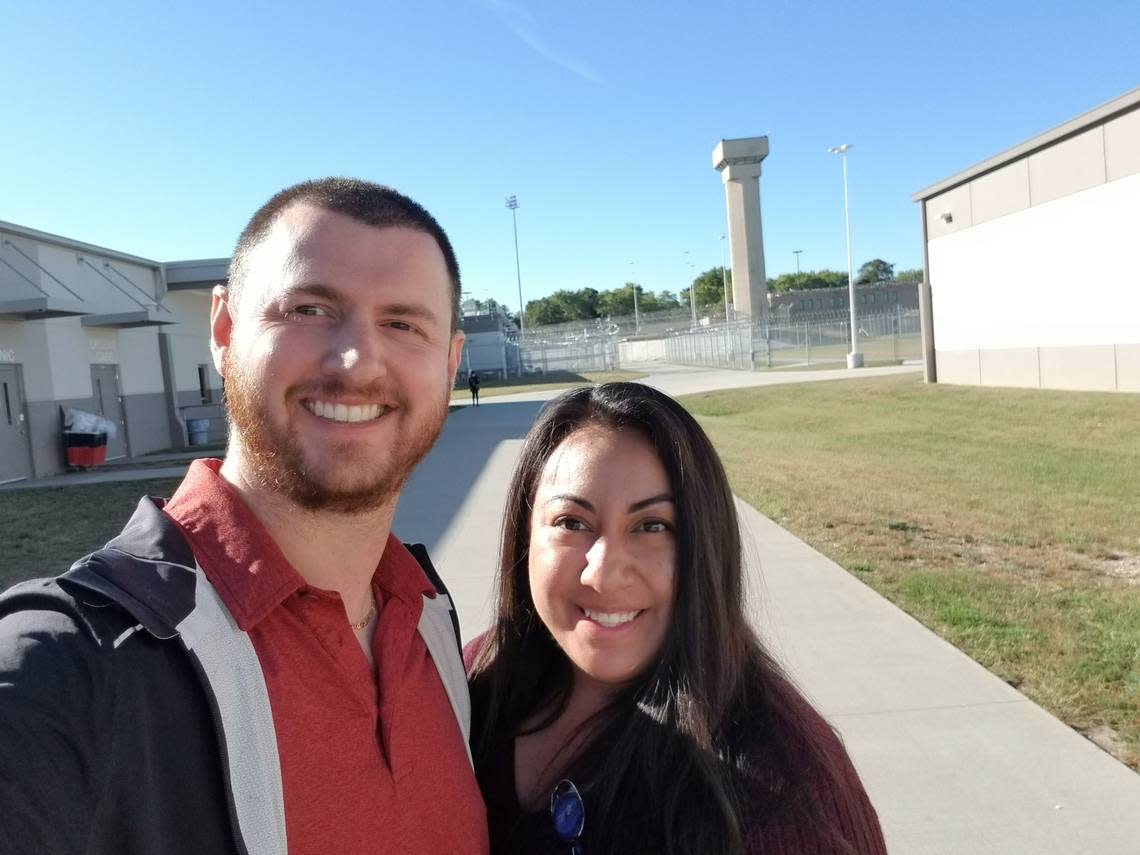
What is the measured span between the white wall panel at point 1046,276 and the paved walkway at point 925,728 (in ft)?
51.1

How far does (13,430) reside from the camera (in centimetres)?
1695

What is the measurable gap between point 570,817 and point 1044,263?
23204 mm

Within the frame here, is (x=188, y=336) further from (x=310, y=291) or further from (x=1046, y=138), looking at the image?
(x=310, y=291)

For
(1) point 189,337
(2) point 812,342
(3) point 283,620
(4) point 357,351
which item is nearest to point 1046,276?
(1) point 189,337

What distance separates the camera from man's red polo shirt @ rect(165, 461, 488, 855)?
141 centimetres

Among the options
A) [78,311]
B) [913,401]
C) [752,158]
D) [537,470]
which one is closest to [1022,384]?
[913,401]

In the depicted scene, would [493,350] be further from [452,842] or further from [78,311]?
→ [452,842]

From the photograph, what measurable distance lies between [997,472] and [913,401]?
11.4m

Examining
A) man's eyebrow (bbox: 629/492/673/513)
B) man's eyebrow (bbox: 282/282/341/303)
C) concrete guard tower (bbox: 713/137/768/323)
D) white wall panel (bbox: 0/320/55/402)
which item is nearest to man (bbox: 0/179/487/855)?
man's eyebrow (bbox: 282/282/341/303)

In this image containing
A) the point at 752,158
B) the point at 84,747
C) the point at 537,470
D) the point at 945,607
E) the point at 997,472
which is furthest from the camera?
the point at 752,158

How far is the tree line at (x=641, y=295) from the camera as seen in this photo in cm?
12250

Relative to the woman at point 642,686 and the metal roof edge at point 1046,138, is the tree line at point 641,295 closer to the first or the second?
the metal roof edge at point 1046,138

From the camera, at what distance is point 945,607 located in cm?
572

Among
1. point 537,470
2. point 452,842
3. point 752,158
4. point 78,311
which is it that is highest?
point 752,158
